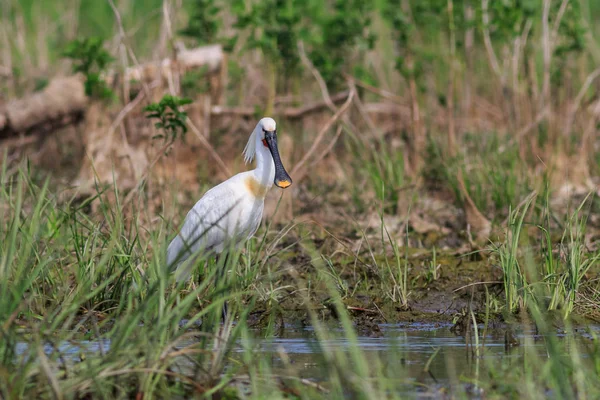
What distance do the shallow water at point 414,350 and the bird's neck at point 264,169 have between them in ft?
3.46

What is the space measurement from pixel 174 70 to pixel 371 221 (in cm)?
210

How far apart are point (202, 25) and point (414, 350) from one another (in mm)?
5794

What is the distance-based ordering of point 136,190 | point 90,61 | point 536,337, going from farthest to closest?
point 90,61, point 136,190, point 536,337

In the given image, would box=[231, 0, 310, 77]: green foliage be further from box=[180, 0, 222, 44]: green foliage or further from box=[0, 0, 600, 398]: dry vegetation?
box=[180, 0, 222, 44]: green foliage

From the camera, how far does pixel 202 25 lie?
9.89m

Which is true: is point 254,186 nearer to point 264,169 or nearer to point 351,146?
point 264,169

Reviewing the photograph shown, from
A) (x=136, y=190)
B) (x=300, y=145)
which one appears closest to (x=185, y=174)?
(x=300, y=145)

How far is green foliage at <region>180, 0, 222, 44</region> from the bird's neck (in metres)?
3.58

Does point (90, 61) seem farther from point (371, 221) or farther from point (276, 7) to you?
point (371, 221)

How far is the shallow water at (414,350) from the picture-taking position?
163 inches

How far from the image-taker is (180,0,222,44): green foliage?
9.70 meters

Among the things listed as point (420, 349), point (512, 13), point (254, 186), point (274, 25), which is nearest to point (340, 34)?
point (274, 25)

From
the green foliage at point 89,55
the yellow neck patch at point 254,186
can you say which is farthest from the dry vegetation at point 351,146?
the yellow neck patch at point 254,186

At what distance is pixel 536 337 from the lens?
16.9 ft
